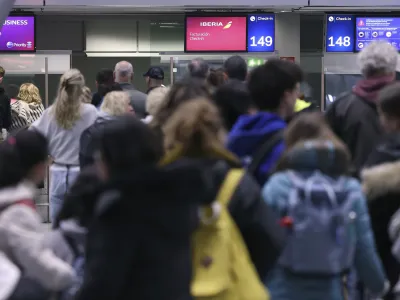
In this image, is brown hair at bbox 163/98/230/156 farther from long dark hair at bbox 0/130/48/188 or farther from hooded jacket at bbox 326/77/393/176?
hooded jacket at bbox 326/77/393/176

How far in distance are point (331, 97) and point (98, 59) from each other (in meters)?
5.62

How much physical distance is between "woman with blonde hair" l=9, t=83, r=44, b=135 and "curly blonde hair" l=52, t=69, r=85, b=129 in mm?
3412

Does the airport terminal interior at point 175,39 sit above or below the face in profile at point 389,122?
above

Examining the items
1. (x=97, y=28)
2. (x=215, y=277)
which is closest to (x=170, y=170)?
(x=215, y=277)

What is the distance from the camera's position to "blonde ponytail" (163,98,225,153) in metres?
3.36

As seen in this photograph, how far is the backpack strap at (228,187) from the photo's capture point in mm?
3357

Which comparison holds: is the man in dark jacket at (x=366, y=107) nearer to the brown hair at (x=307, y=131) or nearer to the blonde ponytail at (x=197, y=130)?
the brown hair at (x=307, y=131)

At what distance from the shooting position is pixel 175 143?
11.2 ft

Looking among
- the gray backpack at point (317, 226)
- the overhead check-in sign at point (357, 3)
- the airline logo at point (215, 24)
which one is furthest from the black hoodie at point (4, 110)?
the gray backpack at point (317, 226)

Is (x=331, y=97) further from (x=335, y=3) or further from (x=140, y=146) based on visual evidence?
(x=140, y=146)

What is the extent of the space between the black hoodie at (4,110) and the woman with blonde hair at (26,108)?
0.20 m

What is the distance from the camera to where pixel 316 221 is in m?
3.75

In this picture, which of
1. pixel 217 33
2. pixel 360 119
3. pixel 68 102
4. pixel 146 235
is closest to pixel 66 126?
pixel 68 102

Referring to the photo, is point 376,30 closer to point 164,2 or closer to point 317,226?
point 164,2
